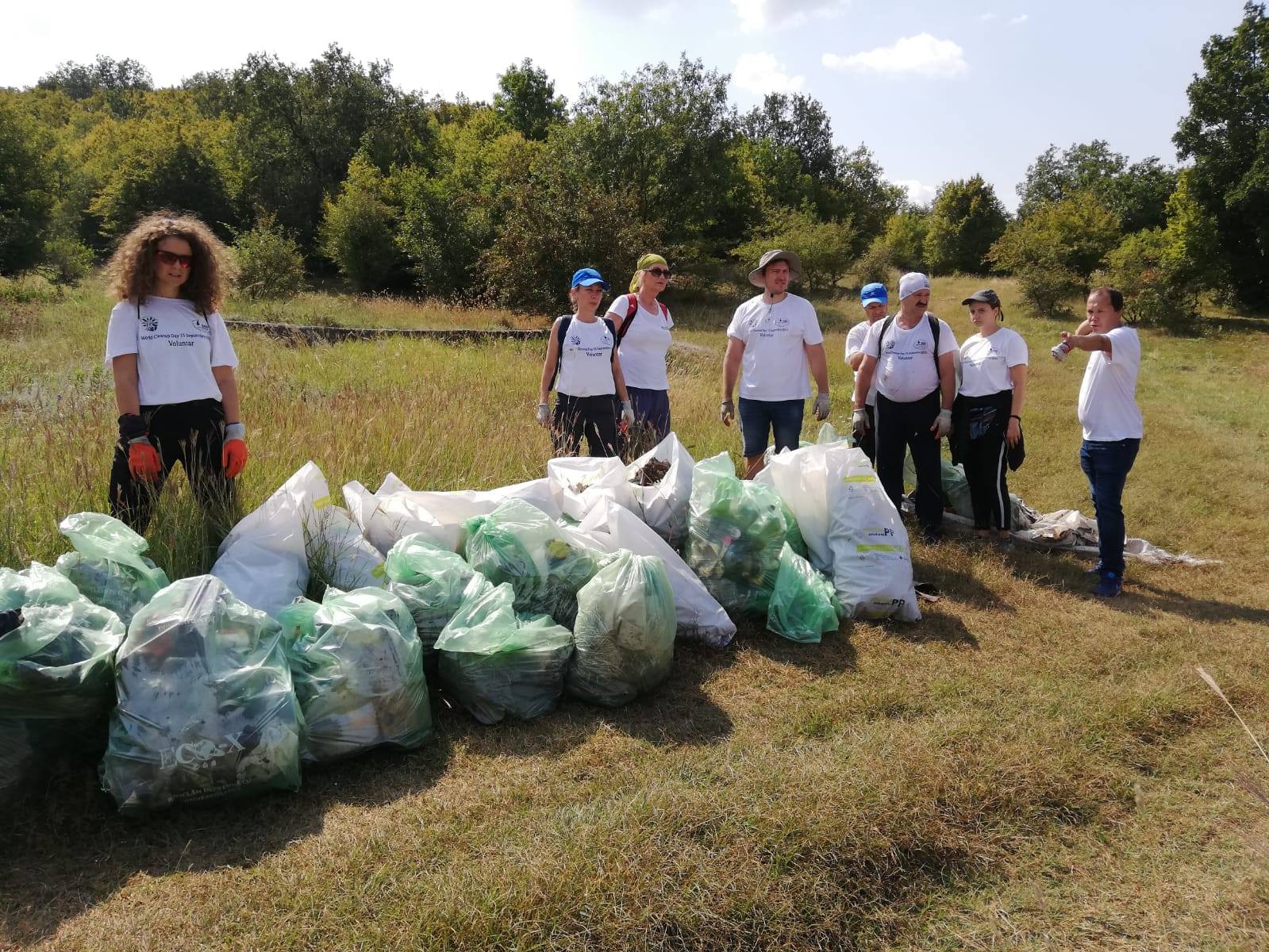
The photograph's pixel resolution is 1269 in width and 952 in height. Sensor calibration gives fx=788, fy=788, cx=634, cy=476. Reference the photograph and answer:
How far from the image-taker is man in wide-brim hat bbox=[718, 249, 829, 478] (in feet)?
15.0

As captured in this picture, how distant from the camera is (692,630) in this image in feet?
10.8

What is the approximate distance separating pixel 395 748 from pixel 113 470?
5.57ft

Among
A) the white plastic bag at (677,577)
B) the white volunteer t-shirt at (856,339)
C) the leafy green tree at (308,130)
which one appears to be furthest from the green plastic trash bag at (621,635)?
the leafy green tree at (308,130)

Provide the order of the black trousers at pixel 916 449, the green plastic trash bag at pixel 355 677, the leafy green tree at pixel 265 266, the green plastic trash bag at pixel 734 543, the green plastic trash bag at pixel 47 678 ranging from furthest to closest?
the leafy green tree at pixel 265 266
the black trousers at pixel 916 449
the green plastic trash bag at pixel 734 543
the green plastic trash bag at pixel 355 677
the green plastic trash bag at pixel 47 678

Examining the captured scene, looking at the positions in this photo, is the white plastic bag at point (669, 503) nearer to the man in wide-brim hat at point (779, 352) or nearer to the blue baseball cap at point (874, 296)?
the man in wide-brim hat at point (779, 352)

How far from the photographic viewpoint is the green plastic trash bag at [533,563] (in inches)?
121

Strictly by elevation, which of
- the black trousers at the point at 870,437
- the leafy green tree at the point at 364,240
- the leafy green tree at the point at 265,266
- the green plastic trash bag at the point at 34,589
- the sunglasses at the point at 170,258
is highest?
the leafy green tree at the point at 364,240

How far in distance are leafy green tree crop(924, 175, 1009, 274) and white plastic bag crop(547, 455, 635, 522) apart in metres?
38.5

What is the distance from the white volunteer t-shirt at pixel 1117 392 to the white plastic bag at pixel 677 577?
7.96 feet

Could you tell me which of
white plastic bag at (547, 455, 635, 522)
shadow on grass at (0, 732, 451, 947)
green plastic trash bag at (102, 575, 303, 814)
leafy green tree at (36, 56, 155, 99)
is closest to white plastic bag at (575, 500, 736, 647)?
white plastic bag at (547, 455, 635, 522)

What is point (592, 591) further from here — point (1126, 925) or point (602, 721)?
point (1126, 925)

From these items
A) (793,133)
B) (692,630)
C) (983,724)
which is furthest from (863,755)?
(793,133)

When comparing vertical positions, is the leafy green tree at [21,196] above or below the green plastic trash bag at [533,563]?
above

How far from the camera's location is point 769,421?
4879 mm
